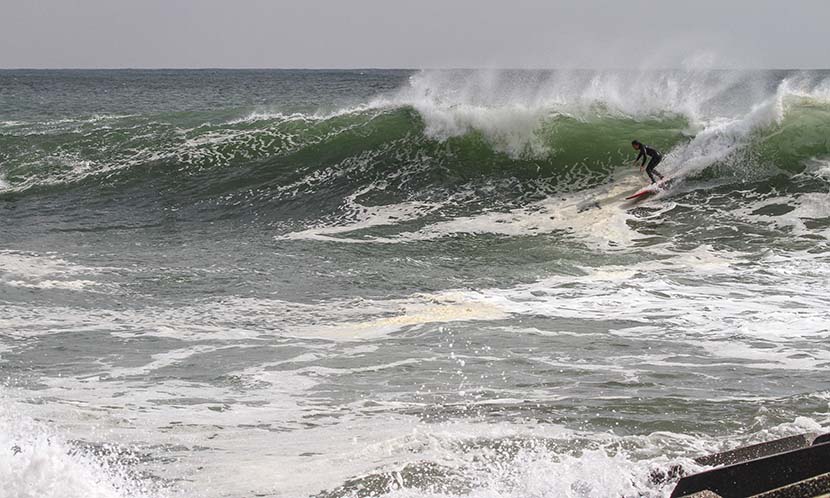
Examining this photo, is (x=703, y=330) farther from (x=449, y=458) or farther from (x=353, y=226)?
(x=353, y=226)

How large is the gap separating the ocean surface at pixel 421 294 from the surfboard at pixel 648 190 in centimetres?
15

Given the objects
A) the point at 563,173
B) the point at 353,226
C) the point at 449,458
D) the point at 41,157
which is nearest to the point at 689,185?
the point at 563,173

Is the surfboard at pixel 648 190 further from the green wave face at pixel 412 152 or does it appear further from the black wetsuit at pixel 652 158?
the green wave face at pixel 412 152

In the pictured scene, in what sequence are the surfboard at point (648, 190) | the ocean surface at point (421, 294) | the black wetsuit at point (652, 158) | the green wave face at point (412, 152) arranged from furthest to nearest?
1. the green wave face at point (412, 152)
2. the black wetsuit at point (652, 158)
3. the surfboard at point (648, 190)
4. the ocean surface at point (421, 294)

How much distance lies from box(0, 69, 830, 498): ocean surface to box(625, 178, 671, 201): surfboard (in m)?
0.15

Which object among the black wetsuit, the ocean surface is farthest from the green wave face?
the black wetsuit

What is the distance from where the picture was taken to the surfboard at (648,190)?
14.9m

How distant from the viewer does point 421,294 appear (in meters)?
9.70

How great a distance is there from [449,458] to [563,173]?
11903 mm

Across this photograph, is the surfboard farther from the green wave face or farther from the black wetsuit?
the green wave face

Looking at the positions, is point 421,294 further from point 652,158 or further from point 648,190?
point 652,158

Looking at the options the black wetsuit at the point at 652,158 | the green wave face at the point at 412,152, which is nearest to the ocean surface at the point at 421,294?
the green wave face at the point at 412,152

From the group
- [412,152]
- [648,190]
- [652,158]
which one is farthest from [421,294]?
[412,152]

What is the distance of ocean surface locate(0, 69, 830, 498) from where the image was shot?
530 cm
